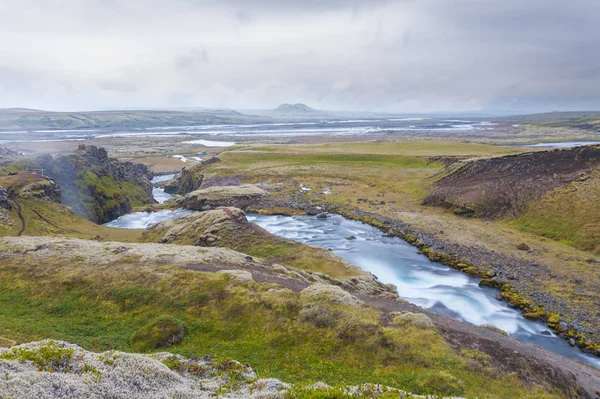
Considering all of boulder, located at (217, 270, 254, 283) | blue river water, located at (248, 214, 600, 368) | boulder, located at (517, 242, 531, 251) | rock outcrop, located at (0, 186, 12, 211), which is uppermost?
rock outcrop, located at (0, 186, 12, 211)

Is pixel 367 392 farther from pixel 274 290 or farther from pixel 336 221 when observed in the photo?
pixel 336 221

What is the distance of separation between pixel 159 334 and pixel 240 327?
6.33 metres

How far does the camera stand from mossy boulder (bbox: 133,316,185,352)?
2647cm

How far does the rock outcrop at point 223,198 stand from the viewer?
102519mm

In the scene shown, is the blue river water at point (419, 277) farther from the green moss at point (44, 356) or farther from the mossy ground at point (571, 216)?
the green moss at point (44, 356)

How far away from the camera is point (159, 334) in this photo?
27219 mm

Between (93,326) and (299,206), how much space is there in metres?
73.0

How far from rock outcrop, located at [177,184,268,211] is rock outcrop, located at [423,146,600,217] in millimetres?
50087

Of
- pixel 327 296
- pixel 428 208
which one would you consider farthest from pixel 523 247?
pixel 327 296

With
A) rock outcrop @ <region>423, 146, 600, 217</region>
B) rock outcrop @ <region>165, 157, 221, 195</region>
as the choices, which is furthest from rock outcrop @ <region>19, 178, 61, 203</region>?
rock outcrop @ <region>423, 146, 600, 217</region>

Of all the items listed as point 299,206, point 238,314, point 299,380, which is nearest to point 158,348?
point 238,314

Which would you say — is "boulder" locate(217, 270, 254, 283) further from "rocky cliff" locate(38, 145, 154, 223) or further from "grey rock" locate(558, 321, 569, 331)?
"rocky cliff" locate(38, 145, 154, 223)

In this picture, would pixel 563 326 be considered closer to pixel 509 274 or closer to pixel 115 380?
pixel 509 274

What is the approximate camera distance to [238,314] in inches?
1212
